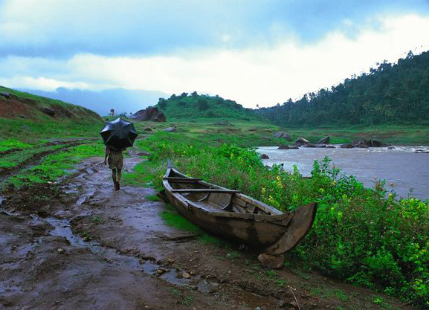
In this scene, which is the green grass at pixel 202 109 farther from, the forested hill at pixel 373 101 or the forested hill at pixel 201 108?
the forested hill at pixel 373 101

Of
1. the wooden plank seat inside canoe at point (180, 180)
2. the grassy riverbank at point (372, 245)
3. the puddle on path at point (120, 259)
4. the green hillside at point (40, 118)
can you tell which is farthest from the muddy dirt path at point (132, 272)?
the green hillside at point (40, 118)

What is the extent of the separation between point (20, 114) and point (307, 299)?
3494 centimetres

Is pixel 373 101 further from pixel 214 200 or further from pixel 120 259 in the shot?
pixel 120 259

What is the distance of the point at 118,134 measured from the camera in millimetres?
9648

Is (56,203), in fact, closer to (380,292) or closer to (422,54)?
(380,292)

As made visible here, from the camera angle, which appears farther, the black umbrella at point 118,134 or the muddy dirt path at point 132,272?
the black umbrella at point 118,134

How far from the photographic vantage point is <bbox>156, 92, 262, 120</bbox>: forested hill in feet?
314

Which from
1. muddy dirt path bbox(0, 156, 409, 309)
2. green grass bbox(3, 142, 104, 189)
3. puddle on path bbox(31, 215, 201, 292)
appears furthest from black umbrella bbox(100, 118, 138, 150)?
puddle on path bbox(31, 215, 201, 292)

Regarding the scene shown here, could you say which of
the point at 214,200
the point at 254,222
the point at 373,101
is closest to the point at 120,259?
the point at 254,222

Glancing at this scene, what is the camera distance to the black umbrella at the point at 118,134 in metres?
9.65

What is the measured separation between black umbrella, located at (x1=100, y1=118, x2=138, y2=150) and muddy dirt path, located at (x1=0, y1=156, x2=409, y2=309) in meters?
2.62

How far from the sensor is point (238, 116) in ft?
324

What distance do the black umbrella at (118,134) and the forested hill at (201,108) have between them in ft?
272

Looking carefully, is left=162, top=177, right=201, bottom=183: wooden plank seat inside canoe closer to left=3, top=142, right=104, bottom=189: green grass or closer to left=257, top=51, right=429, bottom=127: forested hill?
left=3, top=142, right=104, bottom=189: green grass
